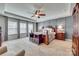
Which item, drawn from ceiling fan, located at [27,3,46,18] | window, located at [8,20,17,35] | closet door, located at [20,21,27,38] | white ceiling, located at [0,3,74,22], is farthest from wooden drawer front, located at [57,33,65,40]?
window, located at [8,20,17,35]

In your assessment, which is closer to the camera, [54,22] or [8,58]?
[8,58]

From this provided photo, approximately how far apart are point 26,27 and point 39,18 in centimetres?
41

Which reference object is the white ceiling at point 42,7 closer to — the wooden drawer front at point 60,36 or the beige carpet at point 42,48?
the wooden drawer front at point 60,36

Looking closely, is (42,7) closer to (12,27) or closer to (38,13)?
(38,13)

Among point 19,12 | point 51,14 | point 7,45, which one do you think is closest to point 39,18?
point 51,14

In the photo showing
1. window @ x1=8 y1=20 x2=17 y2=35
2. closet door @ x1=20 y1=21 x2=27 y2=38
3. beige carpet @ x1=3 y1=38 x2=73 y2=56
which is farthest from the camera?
closet door @ x1=20 y1=21 x2=27 y2=38

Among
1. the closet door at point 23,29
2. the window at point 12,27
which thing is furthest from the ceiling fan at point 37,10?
the window at point 12,27

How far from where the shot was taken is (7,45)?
197 cm

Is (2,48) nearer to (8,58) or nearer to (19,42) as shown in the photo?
(8,58)

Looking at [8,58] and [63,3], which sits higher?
[63,3]

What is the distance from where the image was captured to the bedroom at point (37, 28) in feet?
6.43

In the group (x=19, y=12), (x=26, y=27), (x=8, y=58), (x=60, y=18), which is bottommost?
(x=8, y=58)

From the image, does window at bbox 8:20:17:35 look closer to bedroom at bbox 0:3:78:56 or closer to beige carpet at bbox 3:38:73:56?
bedroom at bbox 0:3:78:56

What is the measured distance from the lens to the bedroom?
1.96m
